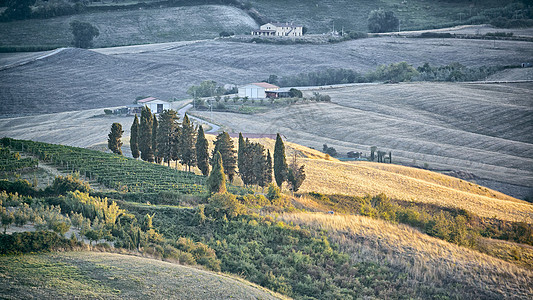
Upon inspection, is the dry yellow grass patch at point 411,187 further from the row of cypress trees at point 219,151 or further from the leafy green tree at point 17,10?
the leafy green tree at point 17,10

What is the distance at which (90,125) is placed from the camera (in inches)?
3346

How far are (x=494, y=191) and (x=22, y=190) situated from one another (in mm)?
Answer: 46912

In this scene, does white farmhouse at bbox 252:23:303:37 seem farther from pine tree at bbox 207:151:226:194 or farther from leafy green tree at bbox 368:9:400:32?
pine tree at bbox 207:151:226:194

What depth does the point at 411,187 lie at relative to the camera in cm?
5256

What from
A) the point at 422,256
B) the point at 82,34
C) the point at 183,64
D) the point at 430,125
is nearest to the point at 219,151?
the point at 422,256

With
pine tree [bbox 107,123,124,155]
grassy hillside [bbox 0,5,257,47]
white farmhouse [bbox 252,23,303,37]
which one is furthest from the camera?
white farmhouse [bbox 252,23,303,37]

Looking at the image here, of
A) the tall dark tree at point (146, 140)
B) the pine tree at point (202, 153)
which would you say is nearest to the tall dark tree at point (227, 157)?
the pine tree at point (202, 153)

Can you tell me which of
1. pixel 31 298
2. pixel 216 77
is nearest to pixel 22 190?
pixel 31 298

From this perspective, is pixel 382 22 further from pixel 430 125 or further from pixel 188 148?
pixel 188 148

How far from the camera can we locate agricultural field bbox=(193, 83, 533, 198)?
233ft

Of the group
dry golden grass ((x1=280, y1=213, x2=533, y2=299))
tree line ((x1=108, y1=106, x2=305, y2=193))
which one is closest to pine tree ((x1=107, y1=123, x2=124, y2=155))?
tree line ((x1=108, y1=106, x2=305, y2=193))

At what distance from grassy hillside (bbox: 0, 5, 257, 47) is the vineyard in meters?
112

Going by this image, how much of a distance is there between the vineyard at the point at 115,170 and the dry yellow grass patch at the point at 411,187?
462 inches

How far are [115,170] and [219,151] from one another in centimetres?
855
